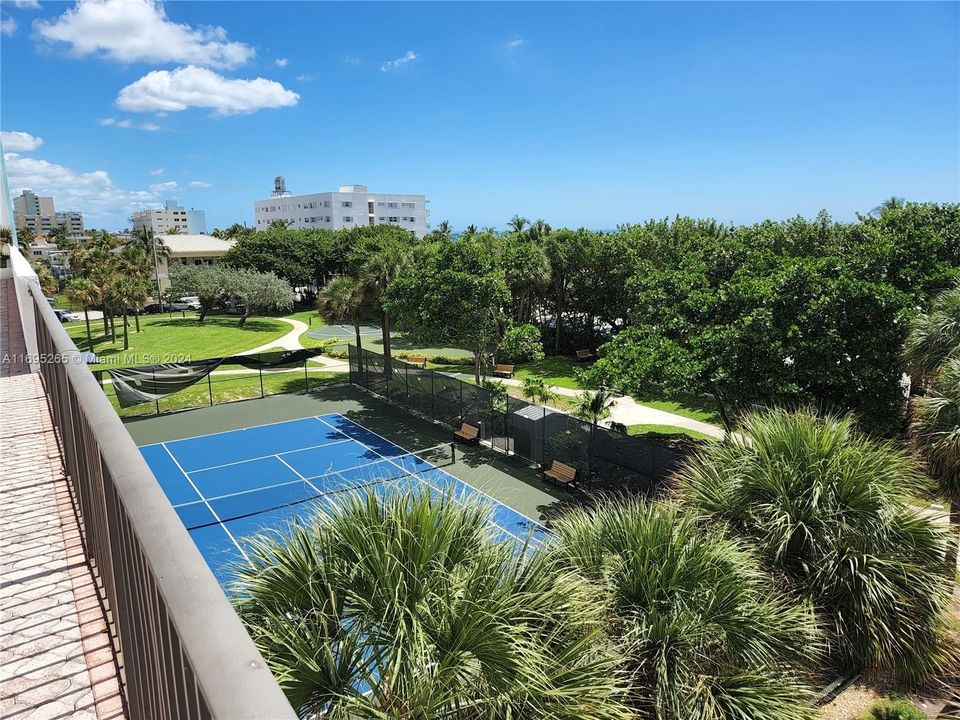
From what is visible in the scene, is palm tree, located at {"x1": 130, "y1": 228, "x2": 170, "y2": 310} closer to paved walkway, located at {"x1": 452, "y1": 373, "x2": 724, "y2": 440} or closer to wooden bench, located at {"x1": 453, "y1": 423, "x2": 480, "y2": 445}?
wooden bench, located at {"x1": 453, "y1": 423, "x2": 480, "y2": 445}

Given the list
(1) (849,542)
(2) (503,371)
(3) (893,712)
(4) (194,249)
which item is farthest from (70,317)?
(3) (893,712)

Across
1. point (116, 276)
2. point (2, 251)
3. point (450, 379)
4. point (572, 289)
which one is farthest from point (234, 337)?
point (450, 379)

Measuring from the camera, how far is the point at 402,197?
14600 centimetres

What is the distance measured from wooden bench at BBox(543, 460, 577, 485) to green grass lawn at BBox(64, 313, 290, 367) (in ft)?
111

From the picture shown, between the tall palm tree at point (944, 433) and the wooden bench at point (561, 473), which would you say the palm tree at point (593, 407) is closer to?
the wooden bench at point (561, 473)

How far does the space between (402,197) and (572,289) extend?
110219mm

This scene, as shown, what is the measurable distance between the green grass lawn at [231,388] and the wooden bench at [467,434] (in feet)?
40.9

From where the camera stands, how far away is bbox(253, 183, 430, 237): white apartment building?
13838 cm

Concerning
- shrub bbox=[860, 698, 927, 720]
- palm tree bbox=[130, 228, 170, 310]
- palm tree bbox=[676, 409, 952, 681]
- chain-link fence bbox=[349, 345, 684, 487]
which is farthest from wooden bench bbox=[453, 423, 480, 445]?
palm tree bbox=[130, 228, 170, 310]

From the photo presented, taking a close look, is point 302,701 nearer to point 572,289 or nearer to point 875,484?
point 875,484

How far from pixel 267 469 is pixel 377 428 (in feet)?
18.5

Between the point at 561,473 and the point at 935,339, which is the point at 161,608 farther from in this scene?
the point at 561,473

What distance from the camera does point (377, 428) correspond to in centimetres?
2794

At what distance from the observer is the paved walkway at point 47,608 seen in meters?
3.28
